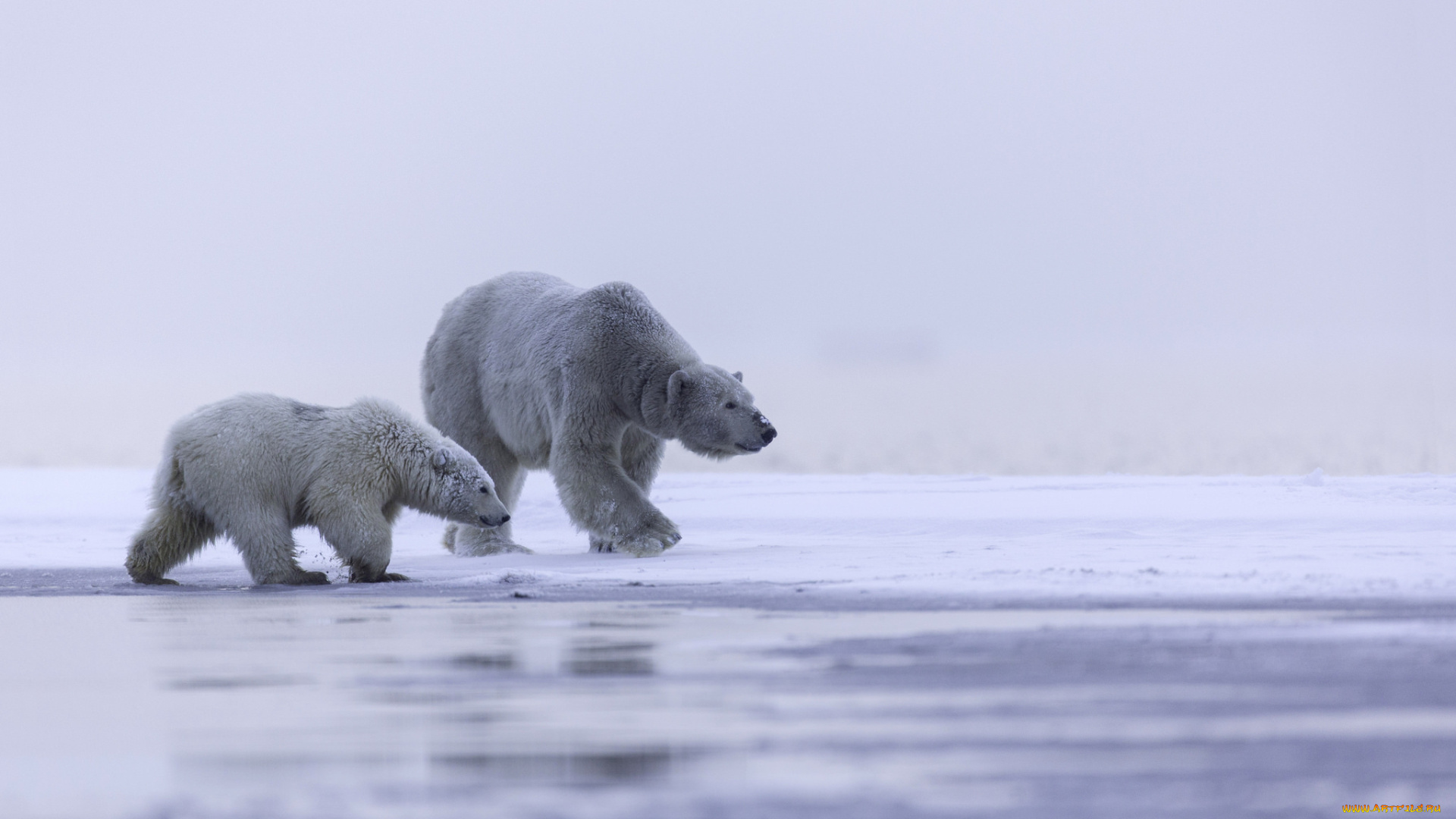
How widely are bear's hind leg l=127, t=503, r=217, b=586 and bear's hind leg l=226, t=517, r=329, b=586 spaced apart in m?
0.46

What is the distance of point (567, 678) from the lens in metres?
A: 4.91

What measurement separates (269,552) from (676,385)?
326 centimetres

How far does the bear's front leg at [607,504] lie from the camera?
11.4m

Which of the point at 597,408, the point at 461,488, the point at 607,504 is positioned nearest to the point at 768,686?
the point at 461,488

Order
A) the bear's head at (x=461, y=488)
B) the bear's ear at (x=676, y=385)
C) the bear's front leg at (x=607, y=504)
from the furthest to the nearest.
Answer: the bear's ear at (x=676, y=385)
the bear's front leg at (x=607, y=504)
the bear's head at (x=461, y=488)

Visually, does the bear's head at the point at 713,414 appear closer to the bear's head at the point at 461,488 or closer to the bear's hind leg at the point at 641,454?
the bear's hind leg at the point at 641,454

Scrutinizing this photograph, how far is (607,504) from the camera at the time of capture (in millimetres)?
11438

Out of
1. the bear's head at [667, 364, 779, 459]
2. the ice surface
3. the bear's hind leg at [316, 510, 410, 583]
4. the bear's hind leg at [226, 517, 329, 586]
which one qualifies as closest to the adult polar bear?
the bear's head at [667, 364, 779, 459]

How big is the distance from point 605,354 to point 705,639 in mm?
5956

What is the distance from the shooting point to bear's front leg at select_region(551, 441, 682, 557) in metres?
11.4

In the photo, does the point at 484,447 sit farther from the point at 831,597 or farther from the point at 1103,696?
the point at 1103,696

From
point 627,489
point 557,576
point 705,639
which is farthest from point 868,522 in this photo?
point 705,639

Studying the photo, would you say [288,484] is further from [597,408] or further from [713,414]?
[713,414]

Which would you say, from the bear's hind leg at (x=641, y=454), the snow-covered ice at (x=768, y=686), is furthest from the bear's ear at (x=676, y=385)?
the snow-covered ice at (x=768, y=686)
